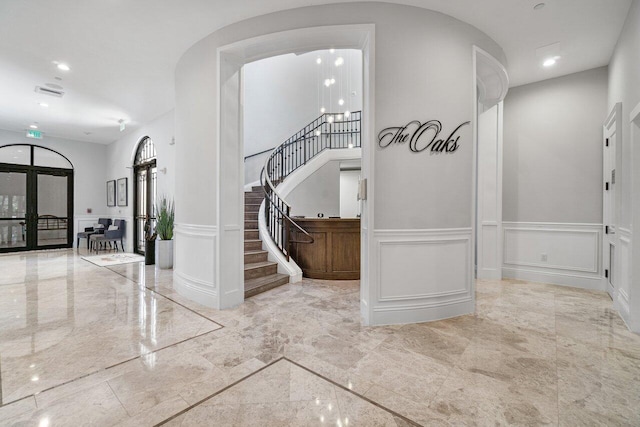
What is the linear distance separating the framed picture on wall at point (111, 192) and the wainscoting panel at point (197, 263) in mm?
6516

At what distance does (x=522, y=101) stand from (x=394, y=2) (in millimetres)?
3339

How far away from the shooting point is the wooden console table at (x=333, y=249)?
4.88 m

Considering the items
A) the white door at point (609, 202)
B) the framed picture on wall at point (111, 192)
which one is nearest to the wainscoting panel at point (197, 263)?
the white door at point (609, 202)

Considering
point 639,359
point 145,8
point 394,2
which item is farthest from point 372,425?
point 145,8

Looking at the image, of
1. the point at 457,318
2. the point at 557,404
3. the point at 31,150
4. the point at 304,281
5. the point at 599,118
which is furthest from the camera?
the point at 31,150

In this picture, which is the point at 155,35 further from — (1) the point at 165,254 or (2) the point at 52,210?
(2) the point at 52,210

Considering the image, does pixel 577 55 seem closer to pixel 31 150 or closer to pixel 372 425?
pixel 372 425

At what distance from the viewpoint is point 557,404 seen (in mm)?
1822

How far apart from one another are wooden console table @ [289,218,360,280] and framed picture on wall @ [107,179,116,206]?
729 cm

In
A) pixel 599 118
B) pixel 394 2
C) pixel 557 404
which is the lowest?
pixel 557 404

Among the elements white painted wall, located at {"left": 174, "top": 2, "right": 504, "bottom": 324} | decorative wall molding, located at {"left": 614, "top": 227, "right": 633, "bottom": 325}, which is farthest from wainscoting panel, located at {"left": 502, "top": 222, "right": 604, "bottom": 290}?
white painted wall, located at {"left": 174, "top": 2, "right": 504, "bottom": 324}

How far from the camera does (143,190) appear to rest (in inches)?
309

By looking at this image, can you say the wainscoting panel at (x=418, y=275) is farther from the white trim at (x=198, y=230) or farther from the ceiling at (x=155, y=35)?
the ceiling at (x=155, y=35)

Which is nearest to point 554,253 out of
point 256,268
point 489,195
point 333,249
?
point 489,195
